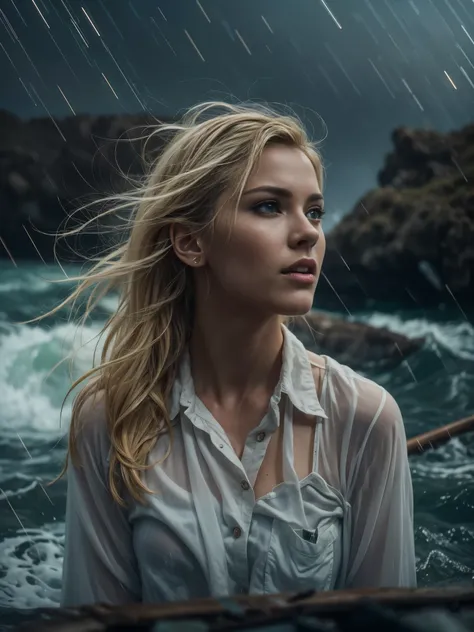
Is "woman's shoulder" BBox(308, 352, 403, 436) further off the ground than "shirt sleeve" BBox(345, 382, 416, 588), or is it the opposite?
"woman's shoulder" BBox(308, 352, 403, 436)

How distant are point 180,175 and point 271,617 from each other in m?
0.51

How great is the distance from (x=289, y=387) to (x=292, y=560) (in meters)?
0.18

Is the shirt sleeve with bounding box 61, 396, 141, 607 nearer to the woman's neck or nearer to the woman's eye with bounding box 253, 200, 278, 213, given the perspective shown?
the woman's neck

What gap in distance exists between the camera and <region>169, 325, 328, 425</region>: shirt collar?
33.0 inches

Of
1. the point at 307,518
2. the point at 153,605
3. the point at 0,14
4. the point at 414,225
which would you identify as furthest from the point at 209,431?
the point at 0,14

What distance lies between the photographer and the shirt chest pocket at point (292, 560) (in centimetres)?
78

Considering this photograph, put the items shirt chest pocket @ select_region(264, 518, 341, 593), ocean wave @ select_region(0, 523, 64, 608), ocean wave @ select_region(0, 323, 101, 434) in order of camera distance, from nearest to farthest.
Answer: shirt chest pocket @ select_region(264, 518, 341, 593), ocean wave @ select_region(0, 523, 64, 608), ocean wave @ select_region(0, 323, 101, 434)

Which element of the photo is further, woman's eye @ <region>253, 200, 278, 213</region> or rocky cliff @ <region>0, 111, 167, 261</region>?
rocky cliff @ <region>0, 111, 167, 261</region>

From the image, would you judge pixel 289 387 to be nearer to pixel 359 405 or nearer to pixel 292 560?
pixel 359 405

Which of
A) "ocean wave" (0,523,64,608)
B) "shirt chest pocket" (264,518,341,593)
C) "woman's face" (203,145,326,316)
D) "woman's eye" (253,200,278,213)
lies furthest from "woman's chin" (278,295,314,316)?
"ocean wave" (0,523,64,608)

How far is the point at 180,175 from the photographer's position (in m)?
0.82

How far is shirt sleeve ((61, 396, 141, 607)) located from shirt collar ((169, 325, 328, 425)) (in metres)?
0.09

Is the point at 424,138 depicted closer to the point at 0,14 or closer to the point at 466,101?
the point at 466,101

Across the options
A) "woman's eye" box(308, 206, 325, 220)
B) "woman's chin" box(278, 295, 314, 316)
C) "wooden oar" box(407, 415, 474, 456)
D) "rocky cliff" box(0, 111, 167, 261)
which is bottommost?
"wooden oar" box(407, 415, 474, 456)
